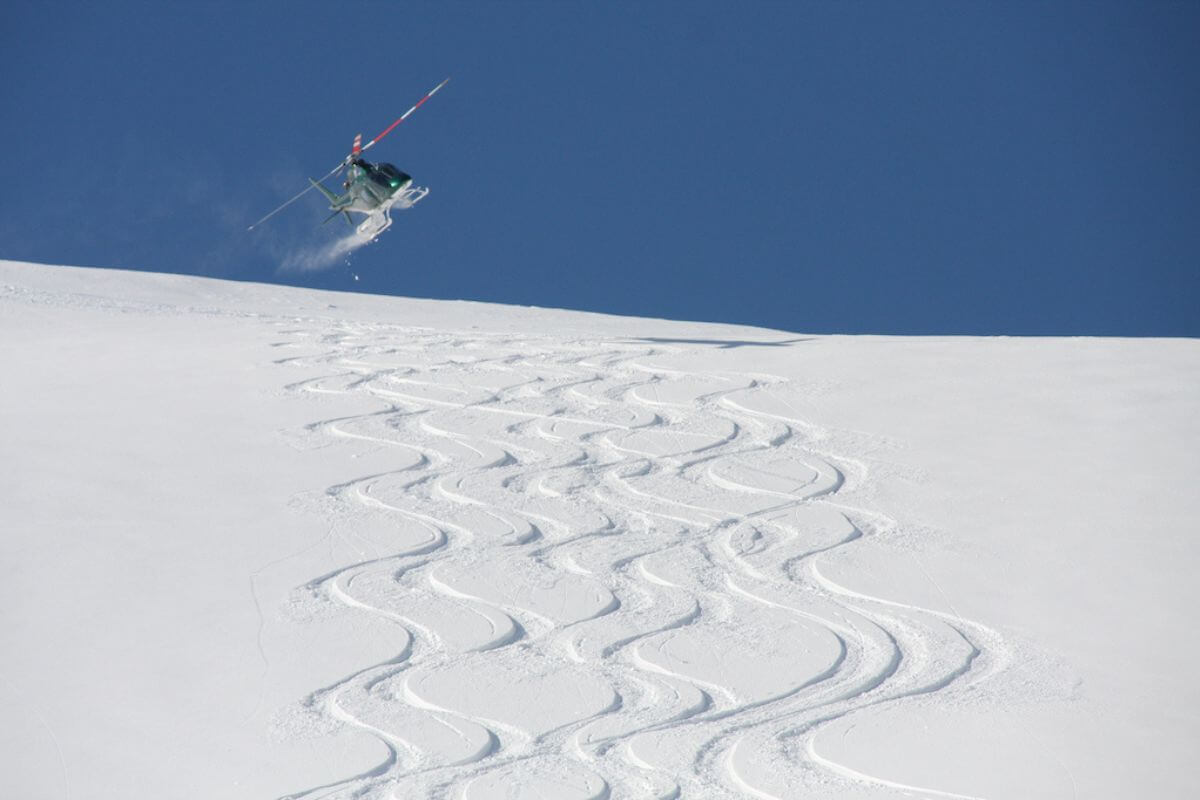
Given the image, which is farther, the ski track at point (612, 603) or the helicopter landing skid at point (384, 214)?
the helicopter landing skid at point (384, 214)

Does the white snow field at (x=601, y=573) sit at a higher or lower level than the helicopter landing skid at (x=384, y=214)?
lower

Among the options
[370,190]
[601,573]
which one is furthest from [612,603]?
[370,190]

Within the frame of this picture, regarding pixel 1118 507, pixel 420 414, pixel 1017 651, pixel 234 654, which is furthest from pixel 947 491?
pixel 234 654

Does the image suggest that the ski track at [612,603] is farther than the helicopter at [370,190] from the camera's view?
No

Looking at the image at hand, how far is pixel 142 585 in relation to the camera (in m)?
6.59

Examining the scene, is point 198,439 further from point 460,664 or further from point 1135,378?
point 1135,378

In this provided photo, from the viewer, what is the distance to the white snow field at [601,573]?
5062 mm

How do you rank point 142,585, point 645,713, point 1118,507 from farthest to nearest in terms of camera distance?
point 1118,507 < point 142,585 < point 645,713

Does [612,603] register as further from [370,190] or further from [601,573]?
[370,190]

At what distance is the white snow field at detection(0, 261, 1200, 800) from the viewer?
199 inches

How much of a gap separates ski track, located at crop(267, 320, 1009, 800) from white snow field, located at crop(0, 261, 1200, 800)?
0.02m

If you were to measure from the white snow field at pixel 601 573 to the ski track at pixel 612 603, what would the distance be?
0.02 metres

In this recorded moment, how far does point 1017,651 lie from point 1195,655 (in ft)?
2.46

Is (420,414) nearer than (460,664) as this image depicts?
No
